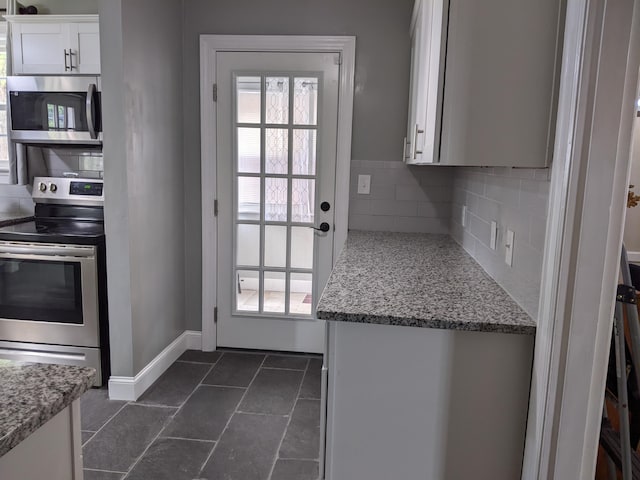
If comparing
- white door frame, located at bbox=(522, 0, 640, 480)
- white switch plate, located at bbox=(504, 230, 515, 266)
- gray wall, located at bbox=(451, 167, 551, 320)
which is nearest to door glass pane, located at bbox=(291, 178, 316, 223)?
gray wall, located at bbox=(451, 167, 551, 320)

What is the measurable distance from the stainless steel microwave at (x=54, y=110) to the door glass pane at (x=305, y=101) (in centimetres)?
119

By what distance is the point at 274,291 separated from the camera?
131 inches

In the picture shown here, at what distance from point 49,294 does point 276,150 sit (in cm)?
159

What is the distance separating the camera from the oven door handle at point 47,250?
2.68 metres

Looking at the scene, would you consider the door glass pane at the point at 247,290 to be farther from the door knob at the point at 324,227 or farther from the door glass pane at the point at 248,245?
the door knob at the point at 324,227

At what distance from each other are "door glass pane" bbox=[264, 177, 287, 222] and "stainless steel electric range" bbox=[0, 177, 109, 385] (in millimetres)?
1033

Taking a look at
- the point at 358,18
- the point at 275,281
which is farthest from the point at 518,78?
the point at 275,281

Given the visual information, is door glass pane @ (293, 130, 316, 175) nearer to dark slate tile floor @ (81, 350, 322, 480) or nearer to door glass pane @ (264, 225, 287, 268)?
door glass pane @ (264, 225, 287, 268)

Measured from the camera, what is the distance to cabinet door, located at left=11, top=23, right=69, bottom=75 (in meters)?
3.01

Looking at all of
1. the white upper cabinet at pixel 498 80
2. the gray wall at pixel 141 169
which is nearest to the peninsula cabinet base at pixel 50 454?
the white upper cabinet at pixel 498 80

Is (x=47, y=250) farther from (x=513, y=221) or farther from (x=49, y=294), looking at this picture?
(x=513, y=221)

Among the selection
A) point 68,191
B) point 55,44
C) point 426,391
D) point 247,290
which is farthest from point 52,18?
point 426,391

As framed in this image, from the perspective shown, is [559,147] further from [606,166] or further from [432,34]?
[432,34]

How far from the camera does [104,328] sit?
9.09ft
